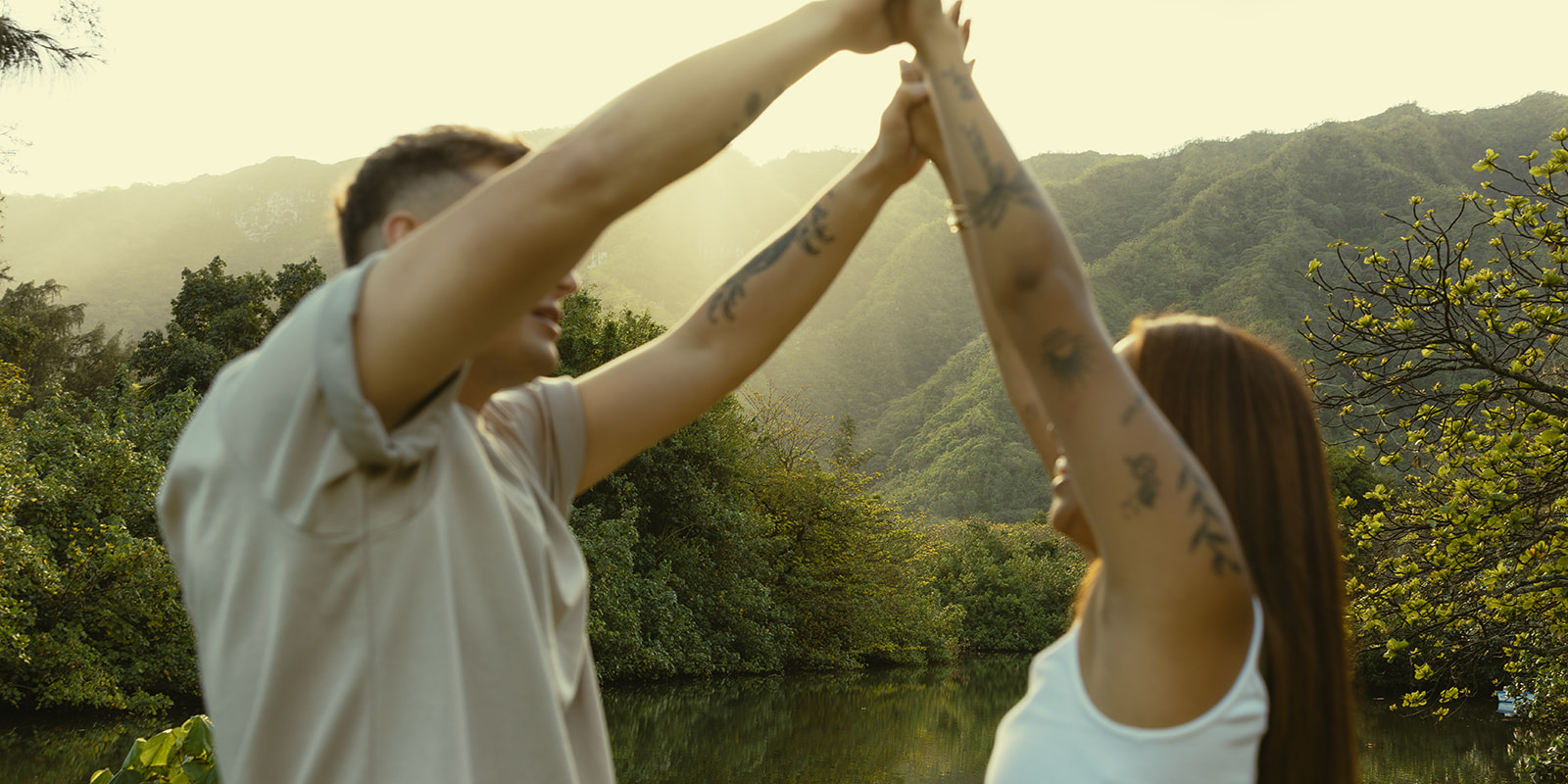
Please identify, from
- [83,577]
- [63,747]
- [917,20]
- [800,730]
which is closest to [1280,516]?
[917,20]

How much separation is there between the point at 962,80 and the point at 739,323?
648 mm

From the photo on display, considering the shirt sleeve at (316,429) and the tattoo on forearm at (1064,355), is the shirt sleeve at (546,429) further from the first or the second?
the tattoo on forearm at (1064,355)

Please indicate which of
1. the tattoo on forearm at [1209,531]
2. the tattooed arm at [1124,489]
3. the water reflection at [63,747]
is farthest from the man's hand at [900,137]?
the water reflection at [63,747]

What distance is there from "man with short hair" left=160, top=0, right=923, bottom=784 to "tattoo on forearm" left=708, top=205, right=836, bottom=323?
0.58m

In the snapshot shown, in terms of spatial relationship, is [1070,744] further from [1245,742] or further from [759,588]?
[759,588]

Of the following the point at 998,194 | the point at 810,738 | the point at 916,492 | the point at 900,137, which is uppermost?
the point at 900,137

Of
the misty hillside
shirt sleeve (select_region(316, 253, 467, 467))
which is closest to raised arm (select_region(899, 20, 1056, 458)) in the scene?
shirt sleeve (select_region(316, 253, 467, 467))

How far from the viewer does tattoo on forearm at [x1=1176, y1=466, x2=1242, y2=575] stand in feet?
3.93

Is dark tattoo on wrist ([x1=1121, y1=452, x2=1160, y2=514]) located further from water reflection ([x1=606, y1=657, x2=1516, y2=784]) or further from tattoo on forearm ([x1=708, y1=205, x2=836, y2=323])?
water reflection ([x1=606, y1=657, x2=1516, y2=784])

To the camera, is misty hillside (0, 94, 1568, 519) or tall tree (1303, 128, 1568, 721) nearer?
tall tree (1303, 128, 1568, 721)

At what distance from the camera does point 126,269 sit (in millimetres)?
91250

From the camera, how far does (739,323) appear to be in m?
1.86

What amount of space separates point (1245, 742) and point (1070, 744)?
21cm

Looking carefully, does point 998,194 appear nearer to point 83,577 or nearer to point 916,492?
point 83,577
